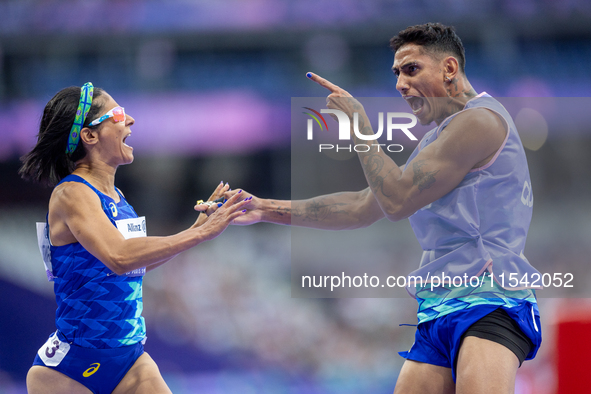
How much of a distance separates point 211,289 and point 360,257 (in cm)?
155

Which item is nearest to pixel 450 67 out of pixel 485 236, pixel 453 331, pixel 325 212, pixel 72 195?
pixel 485 236

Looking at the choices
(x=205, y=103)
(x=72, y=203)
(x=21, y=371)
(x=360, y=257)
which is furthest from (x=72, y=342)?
(x=205, y=103)

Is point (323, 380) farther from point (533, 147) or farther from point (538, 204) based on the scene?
point (533, 147)

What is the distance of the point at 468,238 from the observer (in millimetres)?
1793

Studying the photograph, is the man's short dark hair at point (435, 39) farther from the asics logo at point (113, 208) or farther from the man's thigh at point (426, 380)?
the asics logo at point (113, 208)

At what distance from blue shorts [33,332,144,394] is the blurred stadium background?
7.91 feet

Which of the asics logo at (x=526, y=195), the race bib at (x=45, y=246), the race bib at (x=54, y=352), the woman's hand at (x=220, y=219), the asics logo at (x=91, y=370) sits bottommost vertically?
the asics logo at (x=91, y=370)

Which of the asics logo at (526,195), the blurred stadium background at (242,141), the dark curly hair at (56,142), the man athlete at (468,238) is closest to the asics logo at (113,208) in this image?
the dark curly hair at (56,142)

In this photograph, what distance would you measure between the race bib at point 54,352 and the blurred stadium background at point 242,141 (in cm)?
246

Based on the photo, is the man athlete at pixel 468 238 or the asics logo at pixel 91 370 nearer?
the man athlete at pixel 468 238

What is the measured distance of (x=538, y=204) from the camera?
4.09 m

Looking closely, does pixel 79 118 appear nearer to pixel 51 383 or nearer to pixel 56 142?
pixel 56 142

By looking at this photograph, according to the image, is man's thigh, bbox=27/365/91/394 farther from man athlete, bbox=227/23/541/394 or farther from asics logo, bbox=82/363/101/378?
man athlete, bbox=227/23/541/394

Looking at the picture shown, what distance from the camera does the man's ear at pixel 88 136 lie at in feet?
7.20
